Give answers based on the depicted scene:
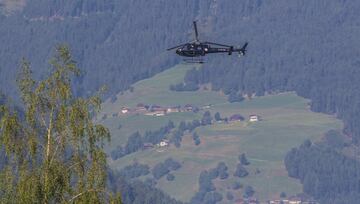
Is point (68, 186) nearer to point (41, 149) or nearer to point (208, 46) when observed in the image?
point (41, 149)

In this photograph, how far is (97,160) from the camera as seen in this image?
153ft

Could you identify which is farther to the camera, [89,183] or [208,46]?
[208,46]

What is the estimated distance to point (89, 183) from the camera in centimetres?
4638

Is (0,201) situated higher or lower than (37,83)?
lower

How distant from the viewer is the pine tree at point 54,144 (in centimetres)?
4597

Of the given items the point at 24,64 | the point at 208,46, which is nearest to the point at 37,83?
the point at 24,64

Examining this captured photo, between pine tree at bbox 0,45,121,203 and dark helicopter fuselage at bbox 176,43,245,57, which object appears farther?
dark helicopter fuselage at bbox 176,43,245,57

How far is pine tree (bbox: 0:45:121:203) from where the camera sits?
46.0m

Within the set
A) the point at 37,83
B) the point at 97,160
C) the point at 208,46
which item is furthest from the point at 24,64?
the point at 208,46

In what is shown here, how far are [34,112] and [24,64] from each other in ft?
4.76

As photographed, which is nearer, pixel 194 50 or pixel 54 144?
pixel 54 144

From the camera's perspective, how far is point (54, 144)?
155 ft

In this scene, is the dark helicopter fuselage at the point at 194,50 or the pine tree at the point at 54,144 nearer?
the pine tree at the point at 54,144

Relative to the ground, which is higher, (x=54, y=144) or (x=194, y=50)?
(x=194, y=50)
